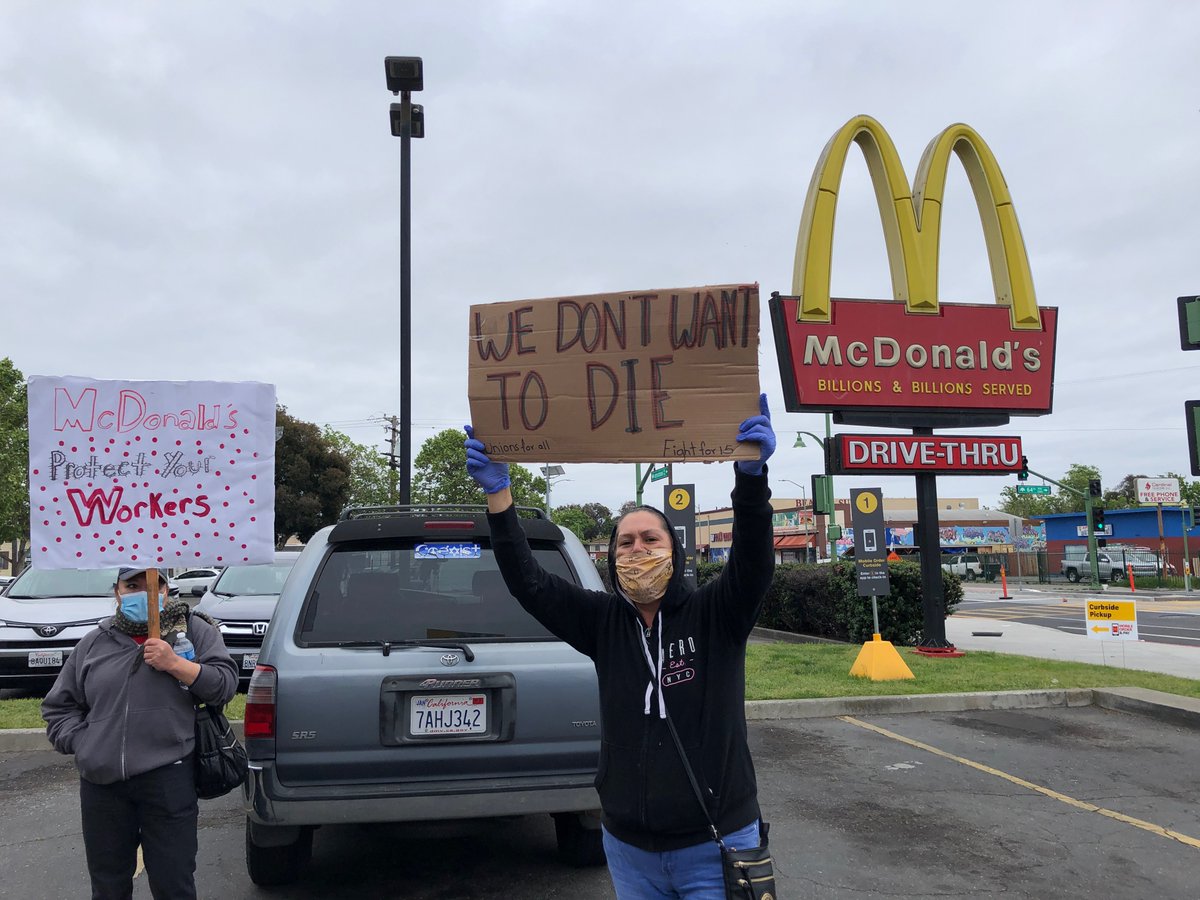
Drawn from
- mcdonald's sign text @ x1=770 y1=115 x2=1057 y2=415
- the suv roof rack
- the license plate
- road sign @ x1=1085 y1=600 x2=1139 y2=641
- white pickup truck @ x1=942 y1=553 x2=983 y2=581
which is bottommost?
white pickup truck @ x1=942 y1=553 x2=983 y2=581

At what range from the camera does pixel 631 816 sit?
2.36m

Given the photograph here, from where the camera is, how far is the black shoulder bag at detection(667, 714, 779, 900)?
223 cm

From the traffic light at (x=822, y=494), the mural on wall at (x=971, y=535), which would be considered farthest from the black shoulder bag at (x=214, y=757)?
the mural on wall at (x=971, y=535)

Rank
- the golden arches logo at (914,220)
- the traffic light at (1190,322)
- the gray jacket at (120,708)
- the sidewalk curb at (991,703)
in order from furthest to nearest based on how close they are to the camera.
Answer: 1. the golden arches logo at (914,220)
2. the traffic light at (1190,322)
3. the sidewalk curb at (991,703)
4. the gray jacket at (120,708)

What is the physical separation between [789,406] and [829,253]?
2313 millimetres

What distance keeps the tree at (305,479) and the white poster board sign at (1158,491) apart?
4048 centimetres

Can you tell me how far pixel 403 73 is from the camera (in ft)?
34.8

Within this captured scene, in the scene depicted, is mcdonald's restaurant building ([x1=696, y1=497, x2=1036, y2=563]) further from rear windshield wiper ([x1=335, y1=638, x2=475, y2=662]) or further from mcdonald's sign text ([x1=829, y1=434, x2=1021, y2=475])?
rear windshield wiper ([x1=335, y1=638, x2=475, y2=662])

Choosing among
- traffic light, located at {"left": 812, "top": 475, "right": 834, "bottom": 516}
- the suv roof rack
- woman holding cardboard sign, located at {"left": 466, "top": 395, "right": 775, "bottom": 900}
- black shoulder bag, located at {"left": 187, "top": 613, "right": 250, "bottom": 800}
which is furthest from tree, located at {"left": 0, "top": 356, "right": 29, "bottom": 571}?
woman holding cardboard sign, located at {"left": 466, "top": 395, "right": 775, "bottom": 900}

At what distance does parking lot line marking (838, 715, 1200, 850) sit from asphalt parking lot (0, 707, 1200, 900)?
16 mm

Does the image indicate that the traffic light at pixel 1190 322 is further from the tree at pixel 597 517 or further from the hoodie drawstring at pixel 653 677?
the tree at pixel 597 517

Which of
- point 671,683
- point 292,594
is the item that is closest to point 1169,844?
point 671,683

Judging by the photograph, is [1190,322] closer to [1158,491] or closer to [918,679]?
[918,679]

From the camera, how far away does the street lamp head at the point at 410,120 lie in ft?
36.5
